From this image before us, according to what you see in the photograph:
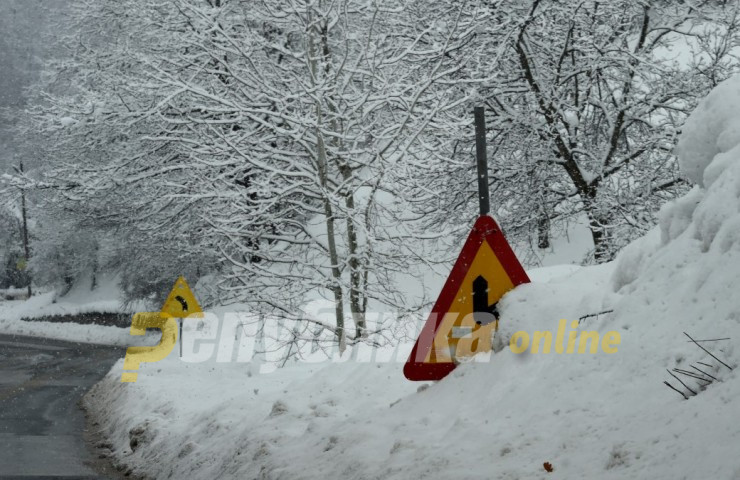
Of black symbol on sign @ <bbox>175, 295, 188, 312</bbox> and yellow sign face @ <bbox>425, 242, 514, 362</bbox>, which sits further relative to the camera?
black symbol on sign @ <bbox>175, 295, 188, 312</bbox>

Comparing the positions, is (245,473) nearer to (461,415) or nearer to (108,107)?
(461,415)

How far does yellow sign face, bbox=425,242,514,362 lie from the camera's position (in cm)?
532

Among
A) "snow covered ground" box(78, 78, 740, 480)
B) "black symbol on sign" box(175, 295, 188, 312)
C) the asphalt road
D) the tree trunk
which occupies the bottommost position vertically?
the asphalt road

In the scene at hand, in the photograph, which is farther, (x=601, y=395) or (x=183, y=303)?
(x=183, y=303)

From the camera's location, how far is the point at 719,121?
15.5ft

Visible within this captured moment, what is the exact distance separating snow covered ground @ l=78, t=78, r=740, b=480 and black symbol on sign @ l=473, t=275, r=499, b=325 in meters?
0.14

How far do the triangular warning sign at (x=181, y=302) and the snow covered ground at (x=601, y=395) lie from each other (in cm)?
631

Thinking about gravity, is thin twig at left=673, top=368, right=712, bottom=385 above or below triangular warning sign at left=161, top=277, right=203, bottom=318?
below

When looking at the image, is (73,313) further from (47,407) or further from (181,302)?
(181,302)

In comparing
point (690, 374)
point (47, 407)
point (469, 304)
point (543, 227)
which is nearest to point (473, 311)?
point (469, 304)

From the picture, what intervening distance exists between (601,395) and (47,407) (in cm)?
1298

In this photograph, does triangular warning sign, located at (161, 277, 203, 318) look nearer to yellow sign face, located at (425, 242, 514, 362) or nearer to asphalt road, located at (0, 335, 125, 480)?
asphalt road, located at (0, 335, 125, 480)

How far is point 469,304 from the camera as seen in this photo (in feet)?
17.7

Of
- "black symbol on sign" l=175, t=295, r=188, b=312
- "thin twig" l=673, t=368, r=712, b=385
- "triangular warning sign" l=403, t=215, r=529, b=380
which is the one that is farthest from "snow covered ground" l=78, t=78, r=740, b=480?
"black symbol on sign" l=175, t=295, r=188, b=312
